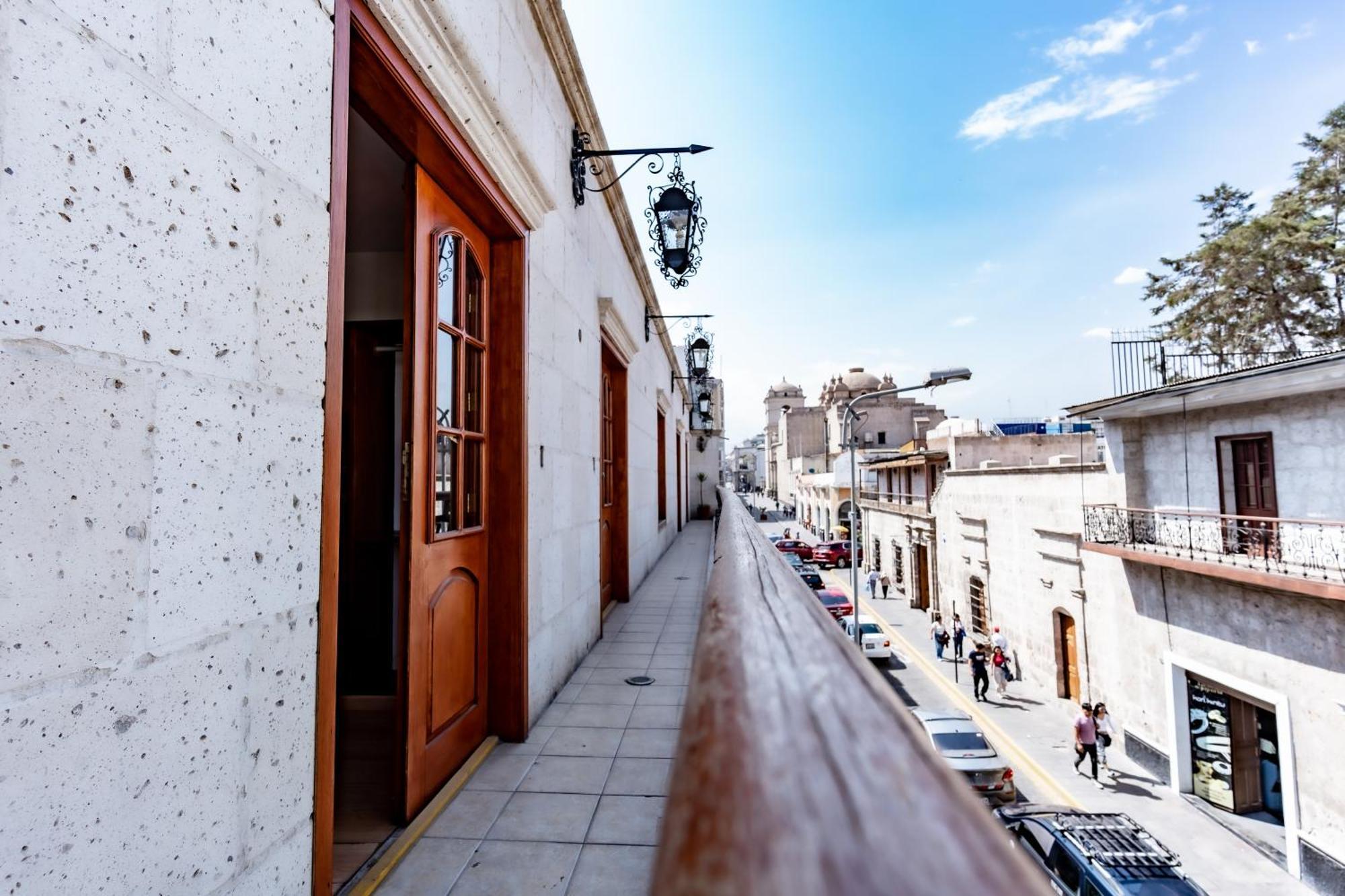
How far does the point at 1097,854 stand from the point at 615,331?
7.12 m

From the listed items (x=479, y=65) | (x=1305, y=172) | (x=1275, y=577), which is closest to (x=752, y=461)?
Answer: (x=1305, y=172)

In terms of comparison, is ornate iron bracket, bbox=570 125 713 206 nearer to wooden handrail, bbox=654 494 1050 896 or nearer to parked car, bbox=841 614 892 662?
wooden handrail, bbox=654 494 1050 896

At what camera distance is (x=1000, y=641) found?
15.8 m

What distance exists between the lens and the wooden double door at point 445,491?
257 centimetres

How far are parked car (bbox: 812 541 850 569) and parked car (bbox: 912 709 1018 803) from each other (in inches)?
755

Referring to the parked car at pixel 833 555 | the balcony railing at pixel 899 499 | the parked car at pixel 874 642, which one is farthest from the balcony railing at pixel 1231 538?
the parked car at pixel 833 555

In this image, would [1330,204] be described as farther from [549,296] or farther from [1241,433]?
[549,296]

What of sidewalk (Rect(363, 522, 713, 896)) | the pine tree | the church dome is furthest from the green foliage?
the church dome

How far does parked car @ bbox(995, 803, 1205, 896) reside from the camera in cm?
566

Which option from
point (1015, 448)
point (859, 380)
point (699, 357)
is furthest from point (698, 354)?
point (859, 380)

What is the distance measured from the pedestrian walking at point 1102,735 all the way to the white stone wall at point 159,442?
13.0m

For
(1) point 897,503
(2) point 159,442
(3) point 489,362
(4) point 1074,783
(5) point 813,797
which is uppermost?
(3) point 489,362

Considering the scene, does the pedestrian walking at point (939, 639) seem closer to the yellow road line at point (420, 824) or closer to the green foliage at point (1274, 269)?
the green foliage at point (1274, 269)

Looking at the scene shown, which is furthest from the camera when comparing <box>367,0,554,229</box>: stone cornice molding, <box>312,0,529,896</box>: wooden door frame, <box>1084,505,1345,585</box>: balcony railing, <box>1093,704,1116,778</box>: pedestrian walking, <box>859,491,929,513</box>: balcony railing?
<box>859,491,929,513</box>: balcony railing
